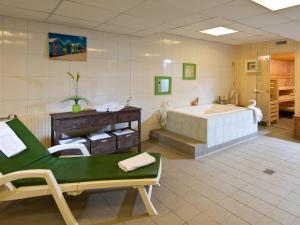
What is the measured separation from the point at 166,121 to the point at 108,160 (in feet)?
7.89

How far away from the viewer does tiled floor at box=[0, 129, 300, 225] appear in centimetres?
204

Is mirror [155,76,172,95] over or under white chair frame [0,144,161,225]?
over

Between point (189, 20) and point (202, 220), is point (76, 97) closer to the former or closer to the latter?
point (189, 20)

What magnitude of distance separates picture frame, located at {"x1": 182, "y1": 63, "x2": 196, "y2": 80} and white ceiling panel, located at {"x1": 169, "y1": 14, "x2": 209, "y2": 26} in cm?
150

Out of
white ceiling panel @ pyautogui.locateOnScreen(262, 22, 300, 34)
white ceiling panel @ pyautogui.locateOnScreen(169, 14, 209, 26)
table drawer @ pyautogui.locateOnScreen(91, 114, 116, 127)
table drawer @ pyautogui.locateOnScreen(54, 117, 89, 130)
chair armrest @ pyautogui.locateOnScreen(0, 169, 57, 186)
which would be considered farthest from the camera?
white ceiling panel @ pyautogui.locateOnScreen(262, 22, 300, 34)

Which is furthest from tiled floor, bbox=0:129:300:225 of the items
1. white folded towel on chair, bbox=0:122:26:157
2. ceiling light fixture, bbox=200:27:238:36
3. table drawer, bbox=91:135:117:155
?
ceiling light fixture, bbox=200:27:238:36

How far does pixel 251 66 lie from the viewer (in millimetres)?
5922

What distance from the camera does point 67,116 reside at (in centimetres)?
302

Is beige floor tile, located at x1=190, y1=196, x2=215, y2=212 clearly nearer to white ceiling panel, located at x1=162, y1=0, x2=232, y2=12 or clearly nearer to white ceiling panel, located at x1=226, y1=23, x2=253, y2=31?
white ceiling panel, located at x1=162, y1=0, x2=232, y2=12

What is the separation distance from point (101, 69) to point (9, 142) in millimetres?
2042

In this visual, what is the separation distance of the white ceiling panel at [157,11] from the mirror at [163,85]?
5.17 feet

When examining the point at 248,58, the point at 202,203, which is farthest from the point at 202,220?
the point at 248,58

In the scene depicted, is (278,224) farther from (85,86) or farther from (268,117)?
(268,117)

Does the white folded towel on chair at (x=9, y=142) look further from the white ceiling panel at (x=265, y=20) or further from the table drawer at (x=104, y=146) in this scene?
the white ceiling panel at (x=265, y=20)
